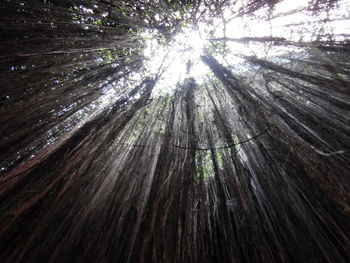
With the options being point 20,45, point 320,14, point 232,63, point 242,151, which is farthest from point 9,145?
point 320,14

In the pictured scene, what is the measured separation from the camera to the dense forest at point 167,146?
3.29ft

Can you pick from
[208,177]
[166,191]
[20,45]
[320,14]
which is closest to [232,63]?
[320,14]

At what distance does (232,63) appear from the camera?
281 centimetres

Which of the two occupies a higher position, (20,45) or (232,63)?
(20,45)

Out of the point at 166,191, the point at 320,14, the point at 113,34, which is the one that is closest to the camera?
the point at 166,191

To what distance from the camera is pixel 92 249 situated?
1015mm

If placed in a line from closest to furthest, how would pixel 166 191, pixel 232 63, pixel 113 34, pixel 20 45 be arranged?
pixel 166 191 < pixel 20 45 < pixel 113 34 < pixel 232 63

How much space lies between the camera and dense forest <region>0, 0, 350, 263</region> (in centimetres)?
100

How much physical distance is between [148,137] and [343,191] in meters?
1.36

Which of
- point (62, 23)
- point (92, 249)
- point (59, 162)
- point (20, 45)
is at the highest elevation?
point (62, 23)

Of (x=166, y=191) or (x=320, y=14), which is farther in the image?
(x=320, y=14)

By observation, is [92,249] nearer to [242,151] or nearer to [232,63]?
[242,151]

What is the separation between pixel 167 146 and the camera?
5.26 feet

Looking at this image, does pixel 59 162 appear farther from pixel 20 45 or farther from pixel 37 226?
pixel 20 45
